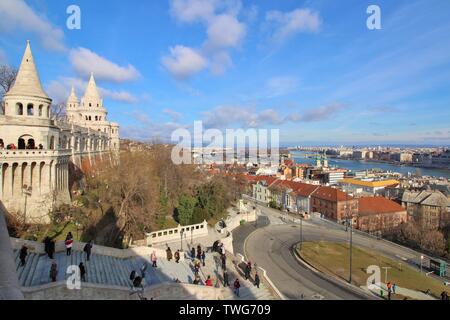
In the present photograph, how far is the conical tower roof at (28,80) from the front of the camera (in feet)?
66.2

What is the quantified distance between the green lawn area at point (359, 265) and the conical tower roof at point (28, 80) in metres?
20.8

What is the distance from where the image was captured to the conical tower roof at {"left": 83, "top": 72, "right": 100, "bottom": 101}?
1714 inches

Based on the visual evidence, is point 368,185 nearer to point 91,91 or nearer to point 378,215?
point 378,215

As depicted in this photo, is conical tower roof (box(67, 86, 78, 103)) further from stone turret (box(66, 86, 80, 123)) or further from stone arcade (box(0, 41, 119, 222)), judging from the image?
stone arcade (box(0, 41, 119, 222))

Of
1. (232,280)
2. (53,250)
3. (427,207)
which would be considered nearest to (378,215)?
(427,207)

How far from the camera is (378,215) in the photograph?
46094mm

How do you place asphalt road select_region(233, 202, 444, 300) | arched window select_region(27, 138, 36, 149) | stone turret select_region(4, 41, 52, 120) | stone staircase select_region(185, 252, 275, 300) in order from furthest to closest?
arched window select_region(27, 138, 36, 149) → stone turret select_region(4, 41, 52, 120) → asphalt road select_region(233, 202, 444, 300) → stone staircase select_region(185, 252, 275, 300)

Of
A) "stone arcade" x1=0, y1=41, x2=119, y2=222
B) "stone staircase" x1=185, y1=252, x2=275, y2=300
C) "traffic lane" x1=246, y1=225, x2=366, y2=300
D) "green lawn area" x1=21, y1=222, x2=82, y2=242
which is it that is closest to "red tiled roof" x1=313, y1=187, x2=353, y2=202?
"traffic lane" x1=246, y1=225, x2=366, y2=300

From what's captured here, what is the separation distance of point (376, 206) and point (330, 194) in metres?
6.51

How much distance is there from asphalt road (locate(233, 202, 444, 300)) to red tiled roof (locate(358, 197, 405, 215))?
10.7 metres

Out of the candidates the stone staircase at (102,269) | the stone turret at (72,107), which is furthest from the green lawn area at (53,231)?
the stone turret at (72,107)

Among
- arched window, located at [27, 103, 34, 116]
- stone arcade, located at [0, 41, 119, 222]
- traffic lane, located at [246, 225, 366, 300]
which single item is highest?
arched window, located at [27, 103, 34, 116]

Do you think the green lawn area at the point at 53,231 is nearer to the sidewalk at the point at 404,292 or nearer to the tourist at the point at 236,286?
the tourist at the point at 236,286
